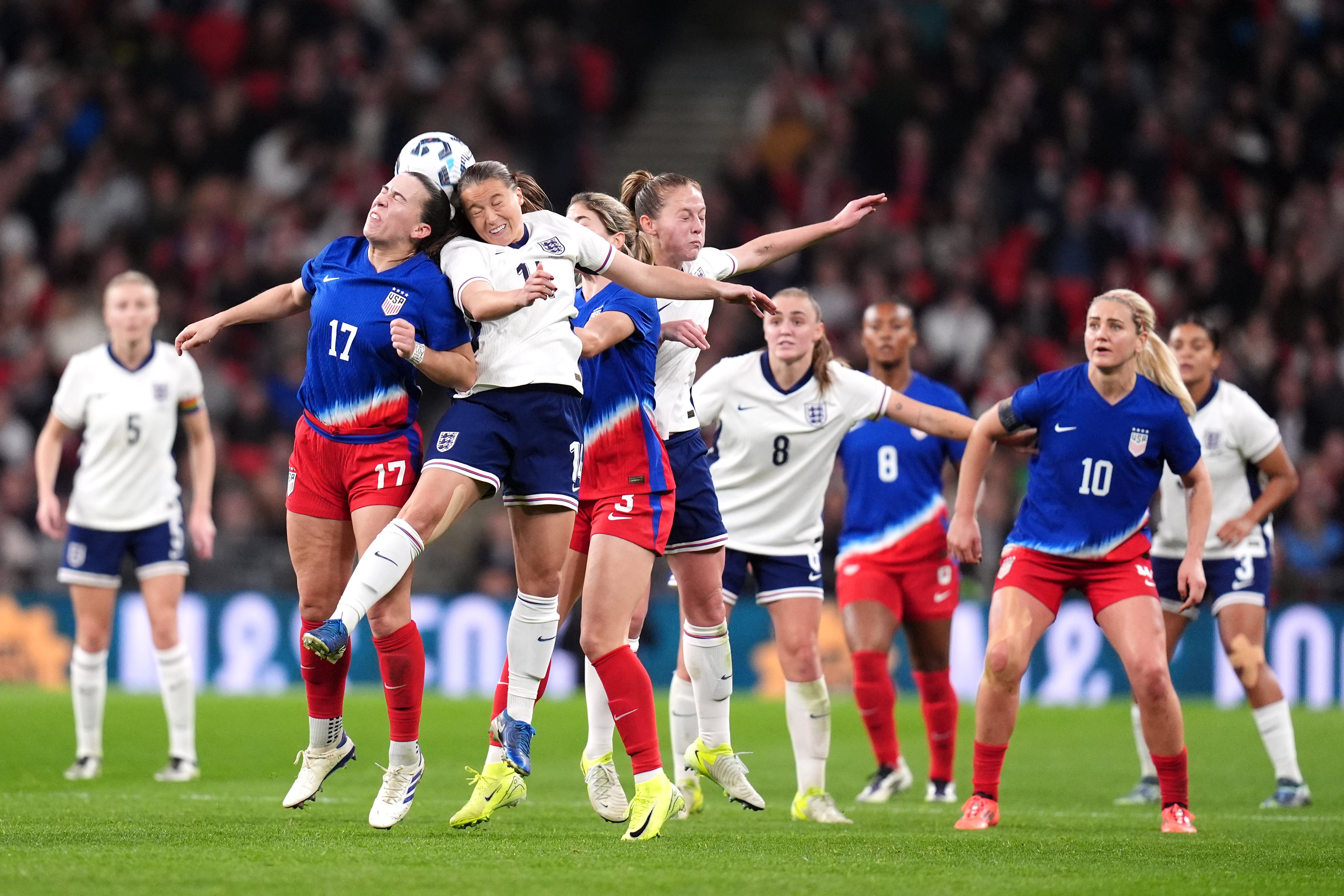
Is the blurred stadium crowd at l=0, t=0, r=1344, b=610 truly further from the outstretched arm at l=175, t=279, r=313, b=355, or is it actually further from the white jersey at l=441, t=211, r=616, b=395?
the white jersey at l=441, t=211, r=616, b=395

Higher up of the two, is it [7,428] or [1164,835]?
[7,428]

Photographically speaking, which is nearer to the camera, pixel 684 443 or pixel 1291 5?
pixel 684 443

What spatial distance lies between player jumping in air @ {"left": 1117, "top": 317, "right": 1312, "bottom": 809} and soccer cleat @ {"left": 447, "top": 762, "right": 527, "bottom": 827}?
427 cm

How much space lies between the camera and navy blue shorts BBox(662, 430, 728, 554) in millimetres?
→ 7414

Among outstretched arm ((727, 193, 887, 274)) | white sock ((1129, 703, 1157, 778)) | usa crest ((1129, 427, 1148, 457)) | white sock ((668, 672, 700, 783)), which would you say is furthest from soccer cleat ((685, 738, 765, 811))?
white sock ((1129, 703, 1157, 778))

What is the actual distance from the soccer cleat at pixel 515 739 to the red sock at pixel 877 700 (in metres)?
3.09

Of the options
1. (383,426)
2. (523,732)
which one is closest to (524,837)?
(523,732)

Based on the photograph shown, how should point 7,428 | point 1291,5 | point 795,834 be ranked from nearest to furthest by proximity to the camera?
point 795,834, point 7,428, point 1291,5

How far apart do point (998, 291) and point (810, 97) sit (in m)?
4.17

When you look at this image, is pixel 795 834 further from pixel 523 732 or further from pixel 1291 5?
pixel 1291 5

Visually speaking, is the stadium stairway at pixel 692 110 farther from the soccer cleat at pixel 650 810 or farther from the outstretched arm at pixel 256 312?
the soccer cleat at pixel 650 810

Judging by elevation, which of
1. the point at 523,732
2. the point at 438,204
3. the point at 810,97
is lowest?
the point at 523,732

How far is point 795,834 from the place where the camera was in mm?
7195

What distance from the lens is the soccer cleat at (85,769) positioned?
961cm
